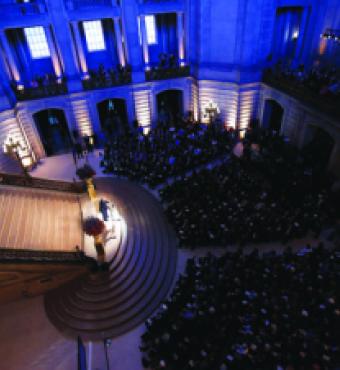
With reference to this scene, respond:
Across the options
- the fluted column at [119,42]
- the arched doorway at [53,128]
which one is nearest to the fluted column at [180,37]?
the fluted column at [119,42]

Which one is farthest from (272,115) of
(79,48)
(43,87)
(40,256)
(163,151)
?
(40,256)

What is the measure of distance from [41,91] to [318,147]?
55.0 ft

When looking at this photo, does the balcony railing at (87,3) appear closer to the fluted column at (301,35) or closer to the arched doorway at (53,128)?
the arched doorway at (53,128)

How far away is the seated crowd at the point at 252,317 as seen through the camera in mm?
7828

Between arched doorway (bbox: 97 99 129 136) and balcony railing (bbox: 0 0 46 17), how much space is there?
7521 mm

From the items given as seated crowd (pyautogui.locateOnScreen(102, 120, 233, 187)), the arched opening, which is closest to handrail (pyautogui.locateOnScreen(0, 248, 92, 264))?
seated crowd (pyautogui.locateOnScreen(102, 120, 233, 187))

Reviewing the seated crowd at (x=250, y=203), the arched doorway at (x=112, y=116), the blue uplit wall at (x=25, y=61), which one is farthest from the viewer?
the arched doorway at (x=112, y=116)

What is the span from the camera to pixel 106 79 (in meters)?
18.5

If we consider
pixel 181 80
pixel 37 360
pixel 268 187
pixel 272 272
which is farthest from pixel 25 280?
pixel 181 80

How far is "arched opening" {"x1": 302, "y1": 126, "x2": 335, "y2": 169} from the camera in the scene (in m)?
16.2

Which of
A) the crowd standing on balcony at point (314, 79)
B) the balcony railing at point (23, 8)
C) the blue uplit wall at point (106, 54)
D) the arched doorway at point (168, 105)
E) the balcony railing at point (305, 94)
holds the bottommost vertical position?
the arched doorway at point (168, 105)

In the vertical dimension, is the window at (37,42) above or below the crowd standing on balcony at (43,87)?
above

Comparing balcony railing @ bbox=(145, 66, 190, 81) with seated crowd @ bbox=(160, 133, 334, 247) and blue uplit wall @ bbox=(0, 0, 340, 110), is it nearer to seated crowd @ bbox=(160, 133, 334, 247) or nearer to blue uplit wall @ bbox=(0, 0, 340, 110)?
blue uplit wall @ bbox=(0, 0, 340, 110)

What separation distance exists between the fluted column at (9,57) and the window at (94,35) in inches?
190
